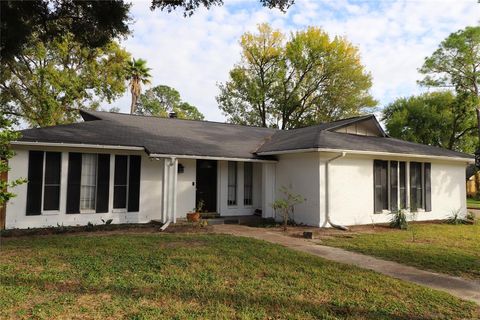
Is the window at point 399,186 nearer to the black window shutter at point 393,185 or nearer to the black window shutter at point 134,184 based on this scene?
the black window shutter at point 393,185

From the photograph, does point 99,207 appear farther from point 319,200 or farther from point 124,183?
point 319,200

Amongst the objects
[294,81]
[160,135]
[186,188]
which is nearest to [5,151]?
[160,135]

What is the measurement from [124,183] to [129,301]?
7.21 meters

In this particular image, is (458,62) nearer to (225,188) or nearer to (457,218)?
(457,218)

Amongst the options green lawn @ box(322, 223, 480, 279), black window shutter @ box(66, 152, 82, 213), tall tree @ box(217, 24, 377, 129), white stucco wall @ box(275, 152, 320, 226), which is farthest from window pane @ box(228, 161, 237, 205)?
tall tree @ box(217, 24, 377, 129)

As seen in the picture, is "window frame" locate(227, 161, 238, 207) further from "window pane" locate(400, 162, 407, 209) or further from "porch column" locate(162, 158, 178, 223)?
"window pane" locate(400, 162, 407, 209)

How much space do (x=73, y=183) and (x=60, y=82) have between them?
14.9 m

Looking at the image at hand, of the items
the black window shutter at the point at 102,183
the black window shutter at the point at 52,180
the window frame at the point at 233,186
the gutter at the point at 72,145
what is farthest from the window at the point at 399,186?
the black window shutter at the point at 52,180

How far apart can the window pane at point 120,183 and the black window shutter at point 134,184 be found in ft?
0.51

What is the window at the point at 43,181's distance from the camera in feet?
32.0

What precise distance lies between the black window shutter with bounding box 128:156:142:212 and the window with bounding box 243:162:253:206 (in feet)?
13.6

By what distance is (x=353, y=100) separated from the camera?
3125cm

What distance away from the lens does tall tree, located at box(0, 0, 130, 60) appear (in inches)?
253

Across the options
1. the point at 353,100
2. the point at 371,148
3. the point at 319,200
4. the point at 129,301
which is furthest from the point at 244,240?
the point at 353,100
